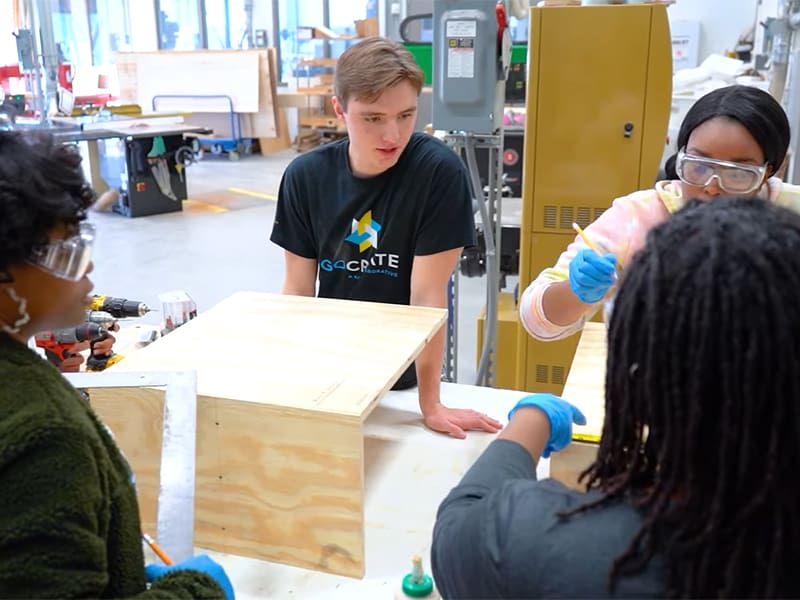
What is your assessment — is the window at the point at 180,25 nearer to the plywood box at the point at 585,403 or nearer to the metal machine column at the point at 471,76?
the metal machine column at the point at 471,76

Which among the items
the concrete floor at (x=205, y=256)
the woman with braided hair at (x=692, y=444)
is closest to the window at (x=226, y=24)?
the concrete floor at (x=205, y=256)

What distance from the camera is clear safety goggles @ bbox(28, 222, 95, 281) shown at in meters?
0.73

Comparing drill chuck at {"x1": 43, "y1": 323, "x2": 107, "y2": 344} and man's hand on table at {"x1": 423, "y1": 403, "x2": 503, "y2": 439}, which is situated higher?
drill chuck at {"x1": 43, "y1": 323, "x2": 107, "y2": 344}

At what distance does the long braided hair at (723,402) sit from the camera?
57 centimetres

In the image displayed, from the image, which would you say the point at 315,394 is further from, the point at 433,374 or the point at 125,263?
the point at 125,263

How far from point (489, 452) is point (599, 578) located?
24cm

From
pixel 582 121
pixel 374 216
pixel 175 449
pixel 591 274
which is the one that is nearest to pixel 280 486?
pixel 175 449

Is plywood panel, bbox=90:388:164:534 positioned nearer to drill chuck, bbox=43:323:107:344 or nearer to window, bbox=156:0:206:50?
drill chuck, bbox=43:323:107:344

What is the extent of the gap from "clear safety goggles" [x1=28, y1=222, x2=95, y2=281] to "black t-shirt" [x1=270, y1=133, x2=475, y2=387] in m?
0.91

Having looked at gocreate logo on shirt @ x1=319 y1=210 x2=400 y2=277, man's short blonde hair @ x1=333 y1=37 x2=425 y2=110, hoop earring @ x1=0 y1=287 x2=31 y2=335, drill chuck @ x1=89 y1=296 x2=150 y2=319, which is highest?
man's short blonde hair @ x1=333 y1=37 x2=425 y2=110

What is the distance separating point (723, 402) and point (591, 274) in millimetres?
726

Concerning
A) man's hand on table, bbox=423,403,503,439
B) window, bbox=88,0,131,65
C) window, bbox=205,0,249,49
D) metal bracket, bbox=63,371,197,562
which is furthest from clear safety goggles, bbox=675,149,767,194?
window, bbox=205,0,249,49

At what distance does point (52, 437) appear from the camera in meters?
0.67

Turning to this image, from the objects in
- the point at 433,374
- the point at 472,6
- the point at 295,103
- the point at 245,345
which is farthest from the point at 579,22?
the point at 295,103
